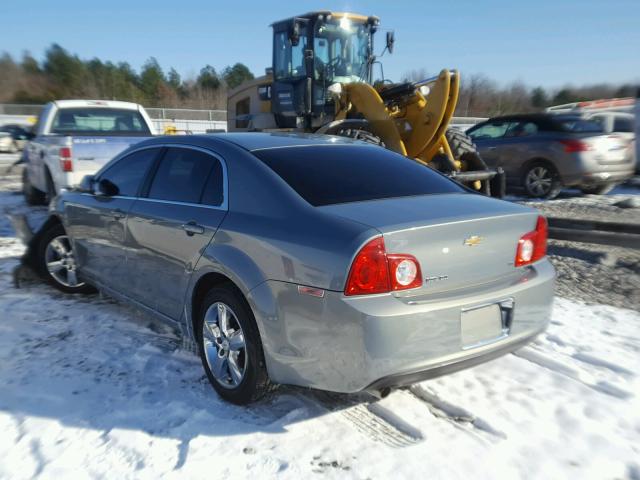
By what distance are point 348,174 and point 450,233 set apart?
89cm

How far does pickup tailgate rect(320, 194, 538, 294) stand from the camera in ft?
9.09

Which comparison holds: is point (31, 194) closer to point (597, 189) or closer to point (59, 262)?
point (59, 262)

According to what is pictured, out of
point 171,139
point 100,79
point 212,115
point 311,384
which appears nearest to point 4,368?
point 171,139

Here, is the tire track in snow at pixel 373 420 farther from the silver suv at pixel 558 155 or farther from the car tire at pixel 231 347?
the silver suv at pixel 558 155

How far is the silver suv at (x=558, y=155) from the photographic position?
10250 mm

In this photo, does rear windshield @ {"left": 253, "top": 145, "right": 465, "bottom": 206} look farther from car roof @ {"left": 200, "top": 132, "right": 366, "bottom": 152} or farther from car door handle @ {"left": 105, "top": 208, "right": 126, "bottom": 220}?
car door handle @ {"left": 105, "top": 208, "right": 126, "bottom": 220}

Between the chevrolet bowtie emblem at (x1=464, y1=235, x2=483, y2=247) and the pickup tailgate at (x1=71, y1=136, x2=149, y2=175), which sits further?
the pickup tailgate at (x1=71, y1=136, x2=149, y2=175)

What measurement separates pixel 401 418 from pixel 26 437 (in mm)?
2070

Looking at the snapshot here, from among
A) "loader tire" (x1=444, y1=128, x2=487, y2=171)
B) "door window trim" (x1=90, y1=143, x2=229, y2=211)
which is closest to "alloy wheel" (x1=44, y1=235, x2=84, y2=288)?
"door window trim" (x1=90, y1=143, x2=229, y2=211)

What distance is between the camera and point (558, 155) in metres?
10.4

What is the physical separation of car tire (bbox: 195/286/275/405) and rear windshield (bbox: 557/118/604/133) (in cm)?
922

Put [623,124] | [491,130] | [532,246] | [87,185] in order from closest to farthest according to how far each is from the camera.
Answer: [532,246] < [87,185] < [491,130] < [623,124]

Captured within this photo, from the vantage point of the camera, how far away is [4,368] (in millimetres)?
3812

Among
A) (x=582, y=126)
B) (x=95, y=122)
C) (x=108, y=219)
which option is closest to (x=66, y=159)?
(x=95, y=122)
